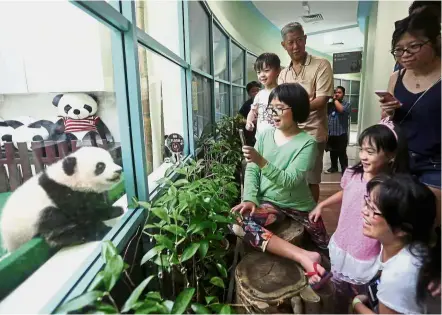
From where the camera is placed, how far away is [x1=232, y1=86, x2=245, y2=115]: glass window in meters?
4.81

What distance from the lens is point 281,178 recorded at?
44.2 inches

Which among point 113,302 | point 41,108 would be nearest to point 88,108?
point 41,108

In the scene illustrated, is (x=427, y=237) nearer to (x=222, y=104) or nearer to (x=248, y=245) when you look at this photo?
(x=248, y=245)

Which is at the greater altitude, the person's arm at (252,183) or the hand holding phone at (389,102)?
the hand holding phone at (389,102)

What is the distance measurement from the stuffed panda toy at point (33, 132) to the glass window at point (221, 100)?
7.61 ft

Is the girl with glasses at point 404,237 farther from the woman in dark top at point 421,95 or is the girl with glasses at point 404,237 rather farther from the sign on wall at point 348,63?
the sign on wall at point 348,63

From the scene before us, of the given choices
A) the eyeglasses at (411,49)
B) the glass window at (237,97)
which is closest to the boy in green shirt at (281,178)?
the eyeglasses at (411,49)

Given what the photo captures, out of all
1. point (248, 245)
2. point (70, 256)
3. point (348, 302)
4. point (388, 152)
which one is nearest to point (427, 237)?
point (388, 152)

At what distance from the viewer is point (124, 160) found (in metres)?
1.11

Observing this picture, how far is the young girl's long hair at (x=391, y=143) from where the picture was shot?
27.4 inches

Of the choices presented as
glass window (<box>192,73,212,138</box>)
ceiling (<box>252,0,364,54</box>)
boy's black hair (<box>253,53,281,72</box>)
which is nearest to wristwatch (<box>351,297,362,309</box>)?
ceiling (<box>252,0,364,54</box>)

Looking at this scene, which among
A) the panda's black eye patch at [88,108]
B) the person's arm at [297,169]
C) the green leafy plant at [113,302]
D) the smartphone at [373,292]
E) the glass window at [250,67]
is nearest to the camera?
the green leafy plant at [113,302]

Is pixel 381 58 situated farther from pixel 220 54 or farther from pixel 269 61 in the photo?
pixel 220 54

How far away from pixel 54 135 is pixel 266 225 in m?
0.99
